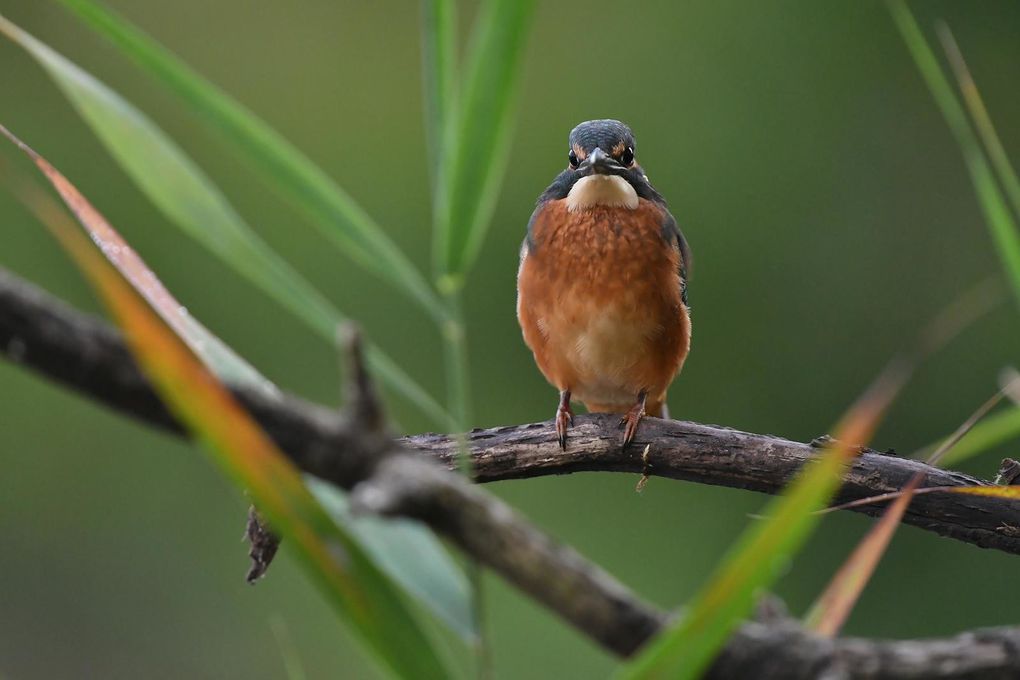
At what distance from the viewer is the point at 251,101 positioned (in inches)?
275

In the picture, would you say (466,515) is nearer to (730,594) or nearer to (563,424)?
(730,594)

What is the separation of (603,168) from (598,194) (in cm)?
11

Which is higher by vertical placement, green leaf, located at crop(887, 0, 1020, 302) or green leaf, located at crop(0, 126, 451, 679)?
green leaf, located at crop(887, 0, 1020, 302)

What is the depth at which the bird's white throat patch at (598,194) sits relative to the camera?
283 cm

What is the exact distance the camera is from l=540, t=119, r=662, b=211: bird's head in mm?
2787

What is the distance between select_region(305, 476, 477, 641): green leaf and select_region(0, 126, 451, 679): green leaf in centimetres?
11

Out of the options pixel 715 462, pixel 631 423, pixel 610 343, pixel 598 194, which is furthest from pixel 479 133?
pixel 598 194

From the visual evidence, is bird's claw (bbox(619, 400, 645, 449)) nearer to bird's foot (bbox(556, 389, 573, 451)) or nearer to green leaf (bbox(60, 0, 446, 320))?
bird's foot (bbox(556, 389, 573, 451))

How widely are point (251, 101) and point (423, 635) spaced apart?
6375 mm

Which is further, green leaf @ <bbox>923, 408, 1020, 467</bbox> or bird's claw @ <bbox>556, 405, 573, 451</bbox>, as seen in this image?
bird's claw @ <bbox>556, 405, 573, 451</bbox>

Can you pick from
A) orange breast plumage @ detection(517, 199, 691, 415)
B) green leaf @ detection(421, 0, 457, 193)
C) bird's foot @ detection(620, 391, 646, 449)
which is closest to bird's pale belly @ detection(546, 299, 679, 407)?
orange breast plumage @ detection(517, 199, 691, 415)

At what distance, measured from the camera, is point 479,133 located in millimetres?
1230

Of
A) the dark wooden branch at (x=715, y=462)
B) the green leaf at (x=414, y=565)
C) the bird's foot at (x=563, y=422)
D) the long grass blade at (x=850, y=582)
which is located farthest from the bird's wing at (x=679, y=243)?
the green leaf at (x=414, y=565)

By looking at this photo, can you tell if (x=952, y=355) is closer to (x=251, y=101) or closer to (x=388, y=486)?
(x=251, y=101)
